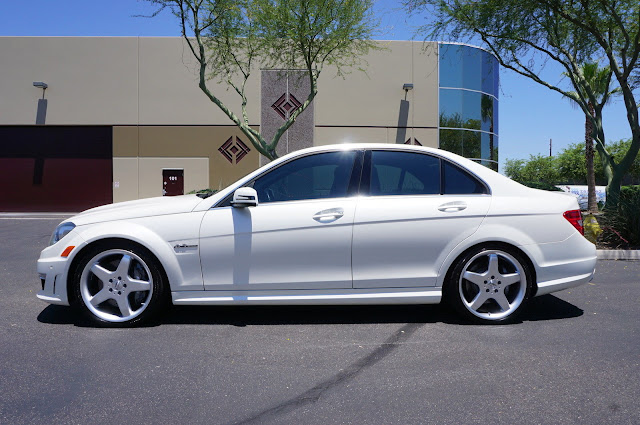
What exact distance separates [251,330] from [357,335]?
2.93ft

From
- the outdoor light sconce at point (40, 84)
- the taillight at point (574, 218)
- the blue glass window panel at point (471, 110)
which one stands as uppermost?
the outdoor light sconce at point (40, 84)

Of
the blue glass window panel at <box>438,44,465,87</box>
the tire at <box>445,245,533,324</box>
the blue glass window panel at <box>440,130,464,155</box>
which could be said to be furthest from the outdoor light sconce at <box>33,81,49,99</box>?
the tire at <box>445,245,533,324</box>

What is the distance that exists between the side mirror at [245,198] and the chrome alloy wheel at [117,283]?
0.93m

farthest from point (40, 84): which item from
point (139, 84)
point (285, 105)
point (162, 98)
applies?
point (285, 105)

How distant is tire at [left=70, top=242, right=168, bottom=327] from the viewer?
4414mm

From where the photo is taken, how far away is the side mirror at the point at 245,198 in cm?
435

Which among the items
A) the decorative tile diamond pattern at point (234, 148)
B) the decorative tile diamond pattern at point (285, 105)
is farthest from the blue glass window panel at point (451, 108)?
the decorative tile diamond pattern at point (234, 148)

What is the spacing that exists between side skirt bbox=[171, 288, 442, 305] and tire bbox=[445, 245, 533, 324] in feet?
0.97

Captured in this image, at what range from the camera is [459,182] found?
4.71m

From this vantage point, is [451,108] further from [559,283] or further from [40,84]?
[559,283]

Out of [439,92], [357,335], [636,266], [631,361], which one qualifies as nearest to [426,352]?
[357,335]

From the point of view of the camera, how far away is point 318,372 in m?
3.49

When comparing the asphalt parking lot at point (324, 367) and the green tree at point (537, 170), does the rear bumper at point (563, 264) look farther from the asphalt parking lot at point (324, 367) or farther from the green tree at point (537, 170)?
the green tree at point (537, 170)

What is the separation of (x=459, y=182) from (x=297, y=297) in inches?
68.9
